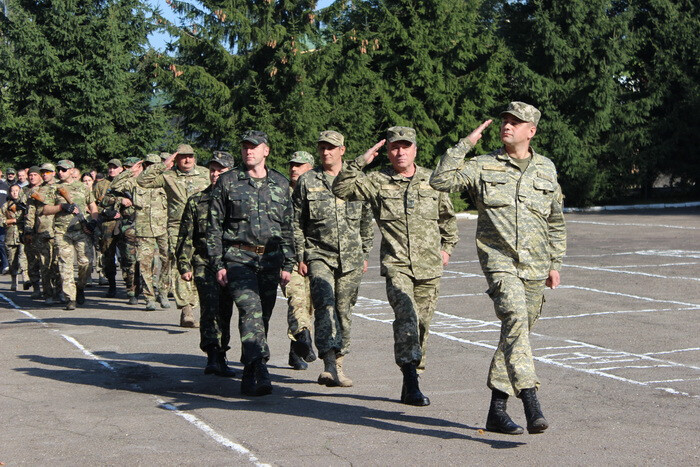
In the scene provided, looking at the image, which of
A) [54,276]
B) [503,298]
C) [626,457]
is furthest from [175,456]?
[54,276]

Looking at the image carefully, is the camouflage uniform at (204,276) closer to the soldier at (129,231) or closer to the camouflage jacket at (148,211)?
the camouflage jacket at (148,211)

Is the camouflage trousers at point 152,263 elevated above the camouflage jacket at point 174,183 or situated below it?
below

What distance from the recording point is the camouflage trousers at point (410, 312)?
816cm

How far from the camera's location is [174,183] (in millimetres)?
13398

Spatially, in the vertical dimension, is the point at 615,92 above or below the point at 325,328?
above

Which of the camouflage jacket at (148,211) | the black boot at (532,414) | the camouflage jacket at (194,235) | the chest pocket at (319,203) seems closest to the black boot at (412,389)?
the black boot at (532,414)

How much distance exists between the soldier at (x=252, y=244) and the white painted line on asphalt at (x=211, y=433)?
0.71 metres

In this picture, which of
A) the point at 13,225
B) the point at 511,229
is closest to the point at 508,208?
→ the point at 511,229

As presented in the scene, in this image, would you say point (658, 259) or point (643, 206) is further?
point (643, 206)

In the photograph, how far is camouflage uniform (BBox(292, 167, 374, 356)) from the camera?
361 inches

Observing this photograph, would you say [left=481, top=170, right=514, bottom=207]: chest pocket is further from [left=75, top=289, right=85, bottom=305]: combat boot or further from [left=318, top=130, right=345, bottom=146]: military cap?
[left=75, top=289, right=85, bottom=305]: combat boot

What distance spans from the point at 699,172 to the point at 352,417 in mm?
40853

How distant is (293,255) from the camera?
9.06m

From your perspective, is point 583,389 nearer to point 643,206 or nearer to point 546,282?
point 546,282
